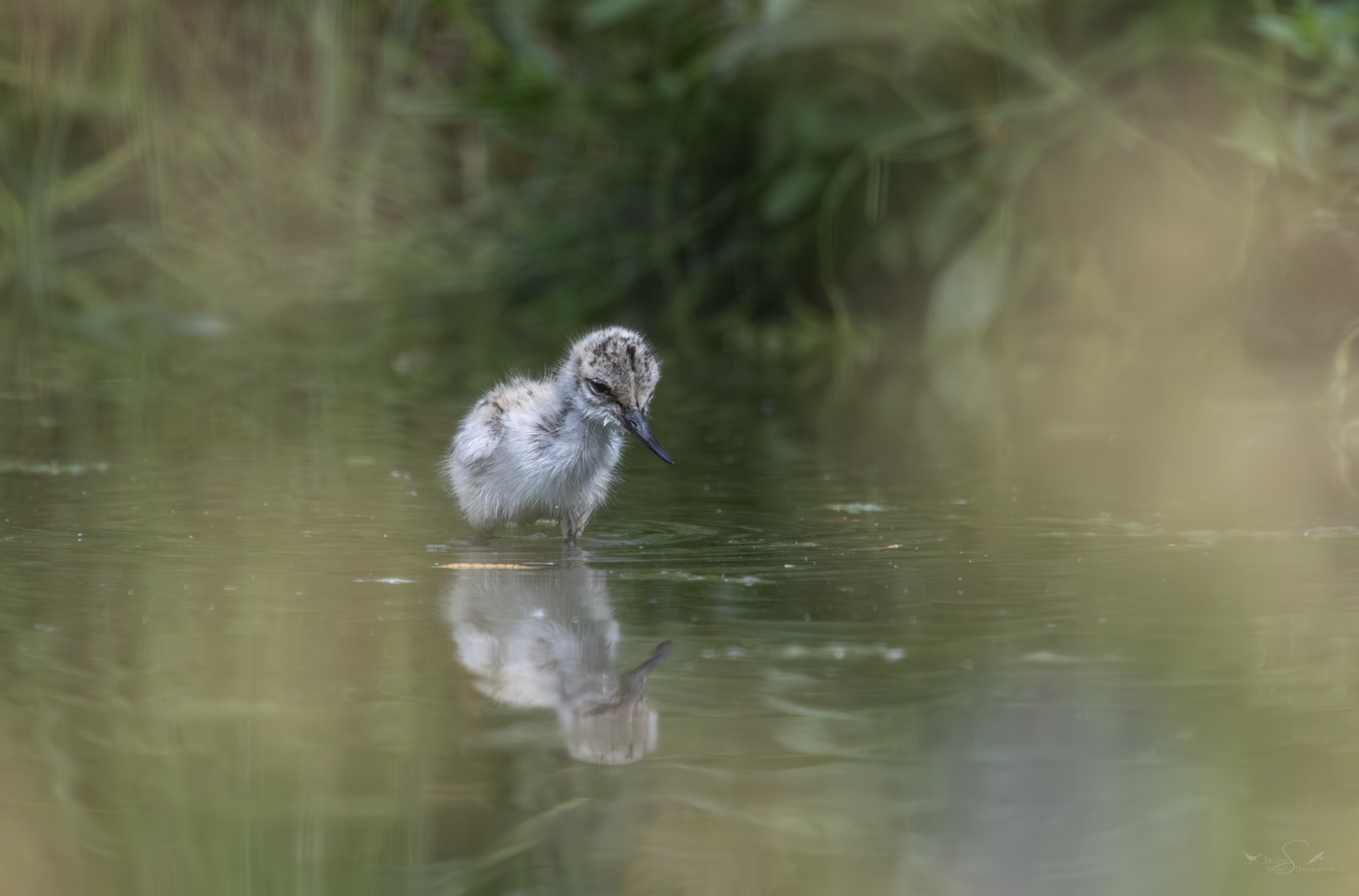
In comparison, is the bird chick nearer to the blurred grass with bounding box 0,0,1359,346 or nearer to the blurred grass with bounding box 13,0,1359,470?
the blurred grass with bounding box 13,0,1359,470

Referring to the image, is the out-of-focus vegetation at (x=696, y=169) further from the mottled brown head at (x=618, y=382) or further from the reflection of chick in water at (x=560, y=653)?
the reflection of chick in water at (x=560, y=653)

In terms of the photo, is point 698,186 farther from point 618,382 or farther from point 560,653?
point 560,653

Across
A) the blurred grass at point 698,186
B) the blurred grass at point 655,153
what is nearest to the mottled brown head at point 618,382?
the blurred grass at point 698,186

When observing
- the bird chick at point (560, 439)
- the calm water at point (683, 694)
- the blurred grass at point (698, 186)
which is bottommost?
the calm water at point (683, 694)

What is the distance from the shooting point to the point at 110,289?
10750mm

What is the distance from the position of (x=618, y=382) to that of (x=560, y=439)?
20cm

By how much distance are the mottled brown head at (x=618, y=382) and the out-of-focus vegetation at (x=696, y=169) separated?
2850 mm

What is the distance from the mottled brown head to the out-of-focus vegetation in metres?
2.85

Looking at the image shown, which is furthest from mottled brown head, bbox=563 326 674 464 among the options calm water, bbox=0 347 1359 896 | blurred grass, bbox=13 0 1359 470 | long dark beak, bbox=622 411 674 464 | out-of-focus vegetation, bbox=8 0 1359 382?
out-of-focus vegetation, bbox=8 0 1359 382

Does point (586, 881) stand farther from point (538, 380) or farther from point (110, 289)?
point (110, 289)

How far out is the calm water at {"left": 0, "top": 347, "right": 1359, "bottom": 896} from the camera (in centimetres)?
212

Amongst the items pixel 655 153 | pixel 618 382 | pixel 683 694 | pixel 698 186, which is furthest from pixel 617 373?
pixel 655 153

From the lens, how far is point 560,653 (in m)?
3.05

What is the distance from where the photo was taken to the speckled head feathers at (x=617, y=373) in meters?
4.72
